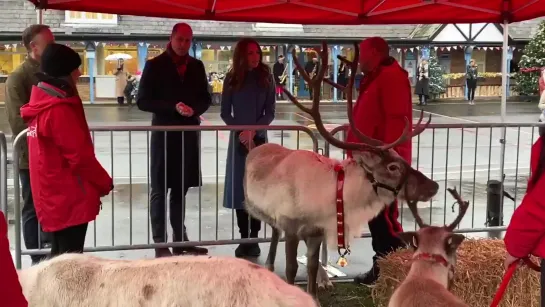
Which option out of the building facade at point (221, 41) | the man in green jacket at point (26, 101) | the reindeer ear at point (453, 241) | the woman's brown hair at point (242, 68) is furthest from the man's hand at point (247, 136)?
the building facade at point (221, 41)

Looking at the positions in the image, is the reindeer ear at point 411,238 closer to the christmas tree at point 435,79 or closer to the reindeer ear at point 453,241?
the reindeer ear at point 453,241

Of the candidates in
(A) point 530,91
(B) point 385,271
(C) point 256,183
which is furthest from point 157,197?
(A) point 530,91

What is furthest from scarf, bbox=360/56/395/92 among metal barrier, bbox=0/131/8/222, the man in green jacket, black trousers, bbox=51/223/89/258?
metal barrier, bbox=0/131/8/222

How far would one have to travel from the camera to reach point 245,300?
8.55 feet

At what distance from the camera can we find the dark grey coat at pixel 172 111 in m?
6.30

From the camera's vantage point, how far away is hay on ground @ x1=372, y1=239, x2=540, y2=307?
4777mm

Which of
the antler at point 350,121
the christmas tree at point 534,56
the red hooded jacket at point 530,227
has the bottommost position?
the red hooded jacket at point 530,227

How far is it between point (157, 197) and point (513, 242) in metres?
3.93

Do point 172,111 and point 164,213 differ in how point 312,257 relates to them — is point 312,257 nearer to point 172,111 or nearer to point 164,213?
point 164,213

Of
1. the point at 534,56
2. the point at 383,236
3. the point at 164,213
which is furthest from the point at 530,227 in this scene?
the point at 534,56

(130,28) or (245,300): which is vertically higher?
(130,28)

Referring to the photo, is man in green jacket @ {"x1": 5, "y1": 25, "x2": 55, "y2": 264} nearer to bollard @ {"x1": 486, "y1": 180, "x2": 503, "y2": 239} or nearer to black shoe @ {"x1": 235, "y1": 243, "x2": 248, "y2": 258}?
black shoe @ {"x1": 235, "y1": 243, "x2": 248, "y2": 258}

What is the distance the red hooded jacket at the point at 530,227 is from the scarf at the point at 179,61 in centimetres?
391

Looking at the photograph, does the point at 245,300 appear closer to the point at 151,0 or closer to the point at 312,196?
the point at 312,196
